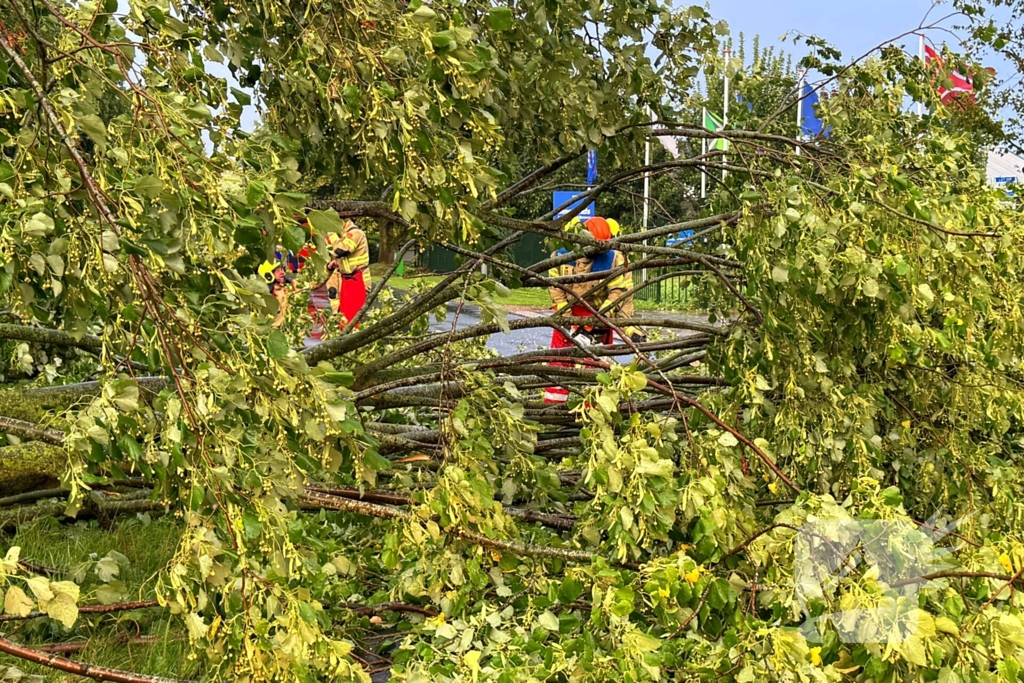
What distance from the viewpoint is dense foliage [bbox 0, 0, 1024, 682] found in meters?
1.37

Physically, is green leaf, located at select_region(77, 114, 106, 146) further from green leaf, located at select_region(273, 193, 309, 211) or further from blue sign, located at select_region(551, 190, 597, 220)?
blue sign, located at select_region(551, 190, 597, 220)

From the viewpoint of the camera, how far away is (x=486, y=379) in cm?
234

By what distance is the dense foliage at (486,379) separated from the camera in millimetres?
1368

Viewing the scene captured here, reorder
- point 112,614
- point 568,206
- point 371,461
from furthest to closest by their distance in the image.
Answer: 1. point 568,206
2. point 112,614
3. point 371,461

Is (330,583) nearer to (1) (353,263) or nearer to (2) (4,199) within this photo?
(2) (4,199)

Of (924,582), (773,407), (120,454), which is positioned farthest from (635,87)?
(120,454)

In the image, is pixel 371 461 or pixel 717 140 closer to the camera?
pixel 371 461

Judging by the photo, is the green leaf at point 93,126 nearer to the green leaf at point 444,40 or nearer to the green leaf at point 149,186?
the green leaf at point 149,186

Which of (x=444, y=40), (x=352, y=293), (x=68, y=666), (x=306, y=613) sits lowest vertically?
(x=68, y=666)

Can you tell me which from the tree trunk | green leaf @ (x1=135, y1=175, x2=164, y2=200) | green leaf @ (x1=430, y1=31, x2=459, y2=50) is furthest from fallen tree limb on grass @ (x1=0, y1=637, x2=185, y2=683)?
the tree trunk

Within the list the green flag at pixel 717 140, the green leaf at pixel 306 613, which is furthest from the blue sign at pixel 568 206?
the green leaf at pixel 306 613

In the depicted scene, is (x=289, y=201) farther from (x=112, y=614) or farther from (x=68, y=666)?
(x=112, y=614)

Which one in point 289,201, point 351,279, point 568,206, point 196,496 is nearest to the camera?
point 196,496

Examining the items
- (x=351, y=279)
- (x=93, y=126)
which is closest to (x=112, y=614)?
(x=93, y=126)
